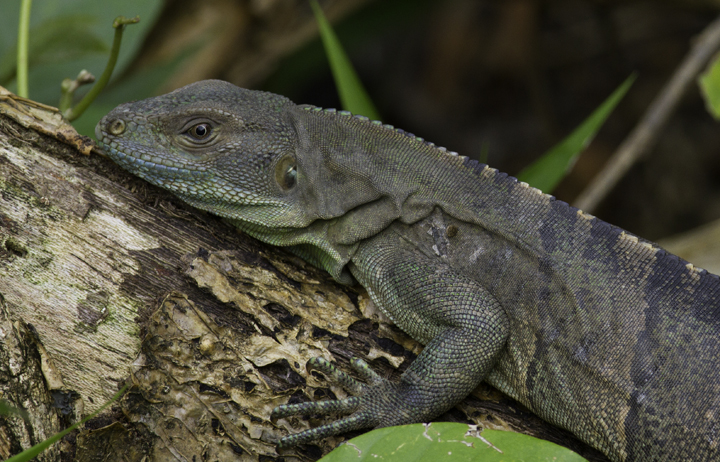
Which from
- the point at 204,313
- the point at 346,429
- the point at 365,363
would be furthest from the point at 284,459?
the point at 204,313

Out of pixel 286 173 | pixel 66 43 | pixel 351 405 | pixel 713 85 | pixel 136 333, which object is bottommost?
pixel 351 405

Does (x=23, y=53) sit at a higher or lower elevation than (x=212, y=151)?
higher

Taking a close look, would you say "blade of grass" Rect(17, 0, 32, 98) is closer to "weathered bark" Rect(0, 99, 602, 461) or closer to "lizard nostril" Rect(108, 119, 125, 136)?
"weathered bark" Rect(0, 99, 602, 461)

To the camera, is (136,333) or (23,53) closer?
(136,333)

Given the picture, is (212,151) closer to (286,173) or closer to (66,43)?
(286,173)

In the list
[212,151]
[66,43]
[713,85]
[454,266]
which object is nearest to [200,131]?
[212,151]

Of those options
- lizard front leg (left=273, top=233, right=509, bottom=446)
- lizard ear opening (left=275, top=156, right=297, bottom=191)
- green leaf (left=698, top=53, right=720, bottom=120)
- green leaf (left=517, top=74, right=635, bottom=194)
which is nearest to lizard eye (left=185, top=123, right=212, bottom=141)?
lizard ear opening (left=275, top=156, right=297, bottom=191)
